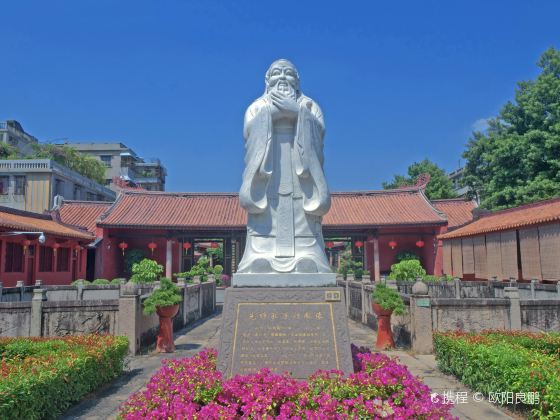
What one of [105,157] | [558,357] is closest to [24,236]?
[558,357]

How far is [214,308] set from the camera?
18.7 meters

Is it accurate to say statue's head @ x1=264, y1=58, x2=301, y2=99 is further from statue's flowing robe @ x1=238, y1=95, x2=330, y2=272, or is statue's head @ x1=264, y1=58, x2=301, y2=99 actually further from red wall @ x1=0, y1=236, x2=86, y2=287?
red wall @ x1=0, y1=236, x2=86, y2=287

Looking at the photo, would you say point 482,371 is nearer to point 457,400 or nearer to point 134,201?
point 457,400

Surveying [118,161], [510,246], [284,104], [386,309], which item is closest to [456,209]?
[510,246]

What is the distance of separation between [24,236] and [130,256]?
26.5 ft

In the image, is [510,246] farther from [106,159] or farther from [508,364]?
[106,159]

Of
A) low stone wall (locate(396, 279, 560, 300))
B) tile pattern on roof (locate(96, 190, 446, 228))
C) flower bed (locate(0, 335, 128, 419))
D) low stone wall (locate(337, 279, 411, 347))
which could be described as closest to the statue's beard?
flower bed (locate(0, 335, 128, 419))

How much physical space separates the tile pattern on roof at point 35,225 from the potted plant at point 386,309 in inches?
504

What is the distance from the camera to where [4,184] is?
92.5 ft

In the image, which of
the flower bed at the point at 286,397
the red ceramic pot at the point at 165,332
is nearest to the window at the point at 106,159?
the red ceramic pot at the point at 165,332

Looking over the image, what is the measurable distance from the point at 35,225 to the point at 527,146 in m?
21.8


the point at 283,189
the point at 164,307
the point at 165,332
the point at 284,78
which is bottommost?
the point at 165,332

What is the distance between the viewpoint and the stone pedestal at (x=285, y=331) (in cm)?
479

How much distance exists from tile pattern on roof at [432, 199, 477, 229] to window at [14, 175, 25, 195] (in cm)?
2564
